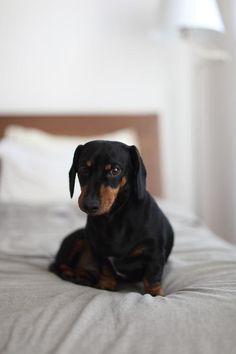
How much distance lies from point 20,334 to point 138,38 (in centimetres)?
254

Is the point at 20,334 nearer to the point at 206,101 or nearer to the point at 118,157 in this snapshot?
the point at 118,157

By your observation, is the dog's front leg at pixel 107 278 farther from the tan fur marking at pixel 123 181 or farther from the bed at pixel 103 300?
the tan fur marking at pixel 123 181

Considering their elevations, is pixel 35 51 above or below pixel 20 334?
above

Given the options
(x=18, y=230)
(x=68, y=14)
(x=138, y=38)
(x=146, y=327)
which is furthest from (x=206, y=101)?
(x=146, y=327)

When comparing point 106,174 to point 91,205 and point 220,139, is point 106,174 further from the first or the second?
point 220,139

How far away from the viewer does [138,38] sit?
300cm

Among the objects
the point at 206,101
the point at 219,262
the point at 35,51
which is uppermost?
the point at 35,51

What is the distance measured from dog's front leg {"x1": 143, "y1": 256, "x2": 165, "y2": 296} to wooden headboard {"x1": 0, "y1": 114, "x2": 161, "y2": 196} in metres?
Answer: 1.72

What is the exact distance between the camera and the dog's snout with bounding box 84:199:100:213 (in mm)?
1054

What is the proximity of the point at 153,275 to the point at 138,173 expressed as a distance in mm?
291

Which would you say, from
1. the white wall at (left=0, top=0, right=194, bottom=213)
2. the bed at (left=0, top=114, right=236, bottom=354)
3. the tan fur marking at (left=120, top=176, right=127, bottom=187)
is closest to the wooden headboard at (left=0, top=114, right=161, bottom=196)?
the white wall at (left=0, top=0, right=194, bottom=213)

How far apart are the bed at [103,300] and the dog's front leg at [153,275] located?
0.05 meters

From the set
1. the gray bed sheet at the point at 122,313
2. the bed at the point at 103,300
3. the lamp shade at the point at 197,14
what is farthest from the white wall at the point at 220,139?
the gray bed sheet at the point at 122,313

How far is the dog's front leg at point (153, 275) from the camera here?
1.17m
